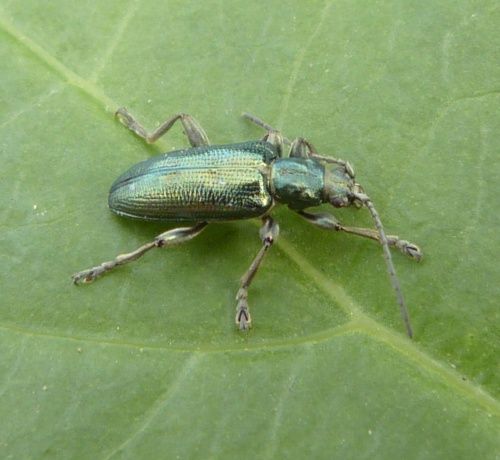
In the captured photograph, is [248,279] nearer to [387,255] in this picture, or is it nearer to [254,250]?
[254,250]

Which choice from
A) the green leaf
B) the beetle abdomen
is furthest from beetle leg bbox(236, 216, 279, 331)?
the beetle abdomen

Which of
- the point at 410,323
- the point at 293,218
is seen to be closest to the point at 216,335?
the point at 293,218

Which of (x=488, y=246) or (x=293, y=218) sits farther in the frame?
(x=293, y=218)

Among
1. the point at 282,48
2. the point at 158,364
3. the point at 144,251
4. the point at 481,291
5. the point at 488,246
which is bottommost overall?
the point at 158,364

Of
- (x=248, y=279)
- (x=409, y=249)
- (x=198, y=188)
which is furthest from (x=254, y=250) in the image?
(x=409, y=249)

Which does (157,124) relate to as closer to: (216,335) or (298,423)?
(216,335)

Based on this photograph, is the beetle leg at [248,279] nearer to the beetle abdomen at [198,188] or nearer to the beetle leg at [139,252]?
the beetle abdomen at [198,188]

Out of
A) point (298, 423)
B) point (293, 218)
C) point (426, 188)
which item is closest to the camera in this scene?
point (298, 423)
